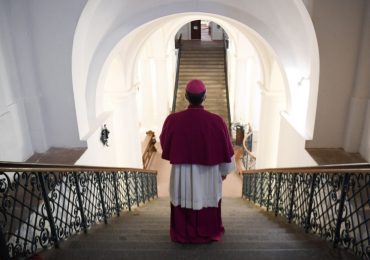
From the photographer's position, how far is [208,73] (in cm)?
1853

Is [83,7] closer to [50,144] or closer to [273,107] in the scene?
[50,144]

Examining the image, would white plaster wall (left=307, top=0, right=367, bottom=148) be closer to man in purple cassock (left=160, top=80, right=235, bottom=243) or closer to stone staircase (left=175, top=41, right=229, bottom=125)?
man in purple cassock (left=160, top=80, right=235, bottom=243)

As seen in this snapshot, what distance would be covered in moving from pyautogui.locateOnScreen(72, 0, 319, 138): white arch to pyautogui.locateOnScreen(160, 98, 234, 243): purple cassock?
205cm

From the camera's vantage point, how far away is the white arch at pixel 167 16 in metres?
5.11

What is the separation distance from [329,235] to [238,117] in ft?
43.9

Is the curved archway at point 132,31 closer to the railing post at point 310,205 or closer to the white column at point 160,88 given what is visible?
the railing post at point 310,205

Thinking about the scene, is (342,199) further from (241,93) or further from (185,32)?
(185,32)

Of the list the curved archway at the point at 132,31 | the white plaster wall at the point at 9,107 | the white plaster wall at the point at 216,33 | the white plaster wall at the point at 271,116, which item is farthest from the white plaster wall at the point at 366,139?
the white plaster wall at the point at 216,33

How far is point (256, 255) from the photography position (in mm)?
3018

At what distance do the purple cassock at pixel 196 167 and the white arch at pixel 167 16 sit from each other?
6.74 ft

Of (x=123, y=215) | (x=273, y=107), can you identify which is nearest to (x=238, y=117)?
(x=273, y=107)

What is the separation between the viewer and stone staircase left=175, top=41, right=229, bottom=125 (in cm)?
1736

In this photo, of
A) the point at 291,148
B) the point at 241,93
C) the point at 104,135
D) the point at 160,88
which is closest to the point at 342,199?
the point at 291,148

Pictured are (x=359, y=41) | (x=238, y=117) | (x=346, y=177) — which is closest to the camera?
(x=346, y=177)
